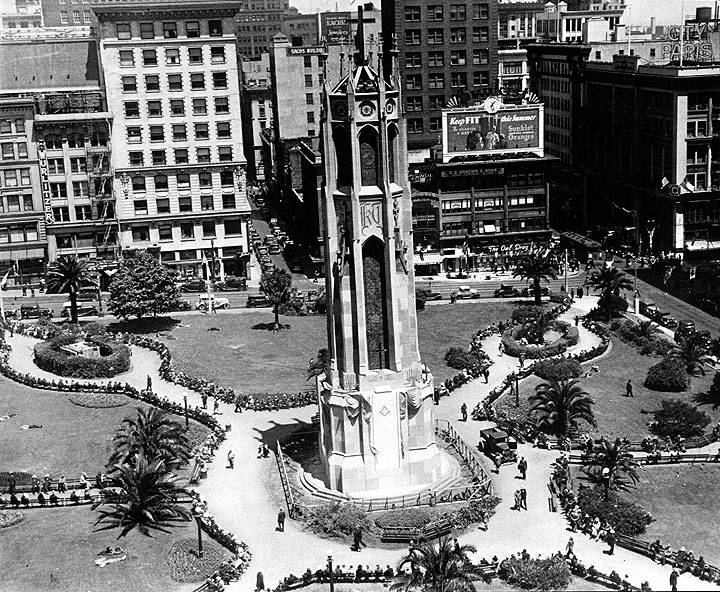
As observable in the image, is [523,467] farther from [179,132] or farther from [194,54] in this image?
[194,54]

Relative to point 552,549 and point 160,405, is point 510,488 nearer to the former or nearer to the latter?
point 552,549

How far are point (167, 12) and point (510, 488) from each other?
88084 millimetres

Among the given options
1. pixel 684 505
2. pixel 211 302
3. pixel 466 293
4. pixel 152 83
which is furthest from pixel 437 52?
pixel 684 505

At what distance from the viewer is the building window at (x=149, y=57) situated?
13350cm

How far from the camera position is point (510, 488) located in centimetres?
6788

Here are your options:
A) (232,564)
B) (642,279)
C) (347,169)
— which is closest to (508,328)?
(642,279)

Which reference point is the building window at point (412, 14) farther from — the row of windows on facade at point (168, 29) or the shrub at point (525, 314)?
the shrub at point (525, 314)

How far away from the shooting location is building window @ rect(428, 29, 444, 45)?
535ft

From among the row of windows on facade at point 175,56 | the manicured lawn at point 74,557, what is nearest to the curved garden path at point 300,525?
the manicured lawn at point 74,557

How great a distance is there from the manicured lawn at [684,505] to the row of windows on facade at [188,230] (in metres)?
80.6

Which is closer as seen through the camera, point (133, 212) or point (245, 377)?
point (245, 377)

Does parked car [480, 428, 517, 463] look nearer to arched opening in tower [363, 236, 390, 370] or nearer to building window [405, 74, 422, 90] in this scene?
arched opening in tower [363, 236, 390, 370]

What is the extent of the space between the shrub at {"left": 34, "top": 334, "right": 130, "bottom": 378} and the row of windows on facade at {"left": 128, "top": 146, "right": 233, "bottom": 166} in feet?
130

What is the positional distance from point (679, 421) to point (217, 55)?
273ft
